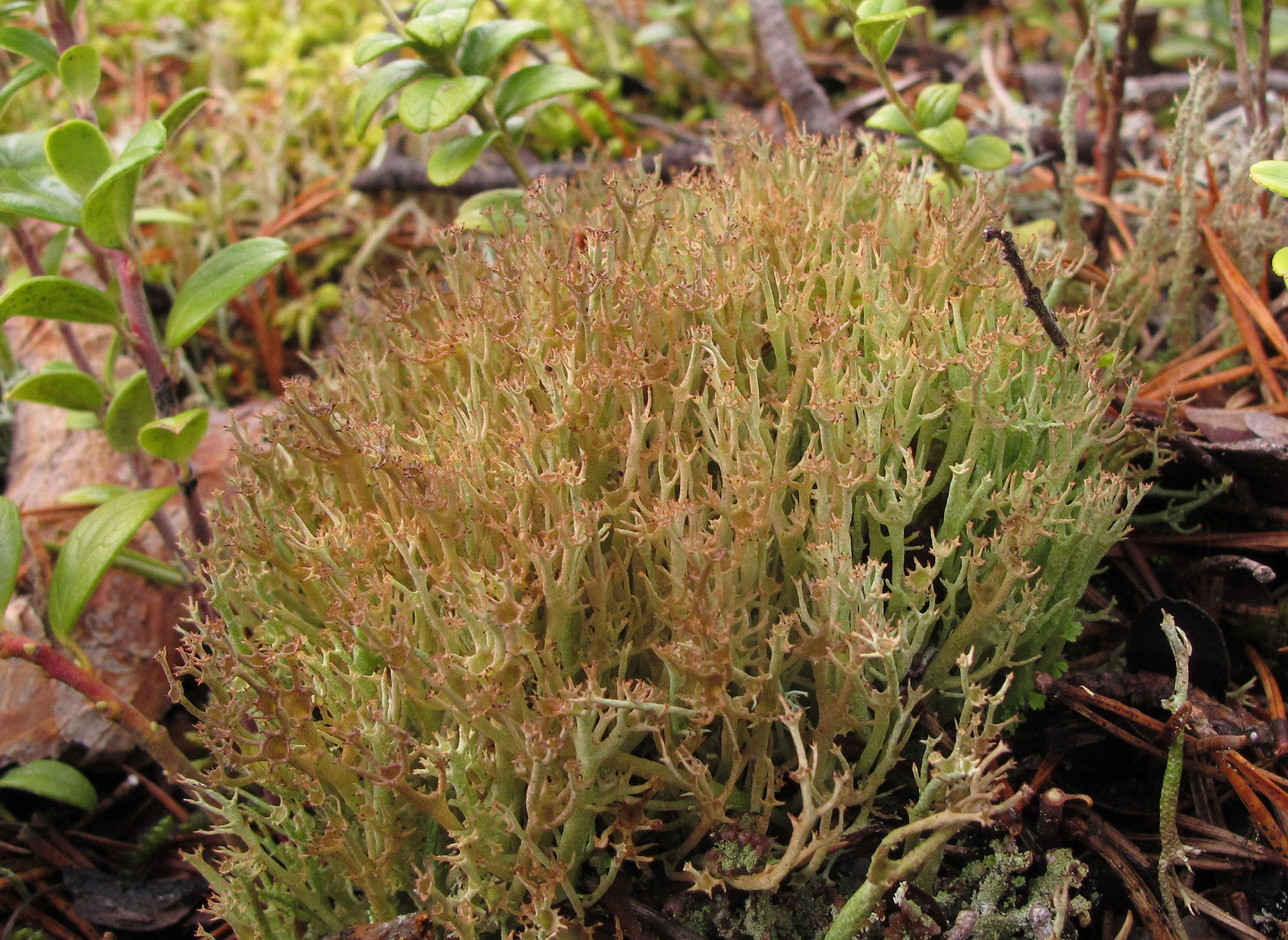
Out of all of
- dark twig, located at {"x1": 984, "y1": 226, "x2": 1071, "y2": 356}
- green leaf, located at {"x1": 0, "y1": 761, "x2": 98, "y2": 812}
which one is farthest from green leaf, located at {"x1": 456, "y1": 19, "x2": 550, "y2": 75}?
green leaf, located at {"x1": 0, "y1": 761, "x2": 98, "y2": 812}

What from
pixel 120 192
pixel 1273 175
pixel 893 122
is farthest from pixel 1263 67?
pixel 120 192

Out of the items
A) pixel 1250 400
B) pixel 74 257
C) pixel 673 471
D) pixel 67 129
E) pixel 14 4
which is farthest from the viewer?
pixel 74 257

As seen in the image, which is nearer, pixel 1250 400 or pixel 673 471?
pixel 673 471

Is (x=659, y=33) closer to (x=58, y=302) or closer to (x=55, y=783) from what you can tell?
(x=58, y=302)

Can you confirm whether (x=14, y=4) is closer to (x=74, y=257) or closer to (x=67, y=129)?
(x=67, y=129)

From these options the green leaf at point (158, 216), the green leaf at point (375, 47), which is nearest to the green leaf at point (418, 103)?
the green leaf at point (375, 47)

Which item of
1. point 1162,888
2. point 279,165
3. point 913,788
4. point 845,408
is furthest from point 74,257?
point 1162,888

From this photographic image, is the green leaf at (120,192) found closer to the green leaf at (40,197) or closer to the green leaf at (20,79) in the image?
the green leaf at (40,197)
